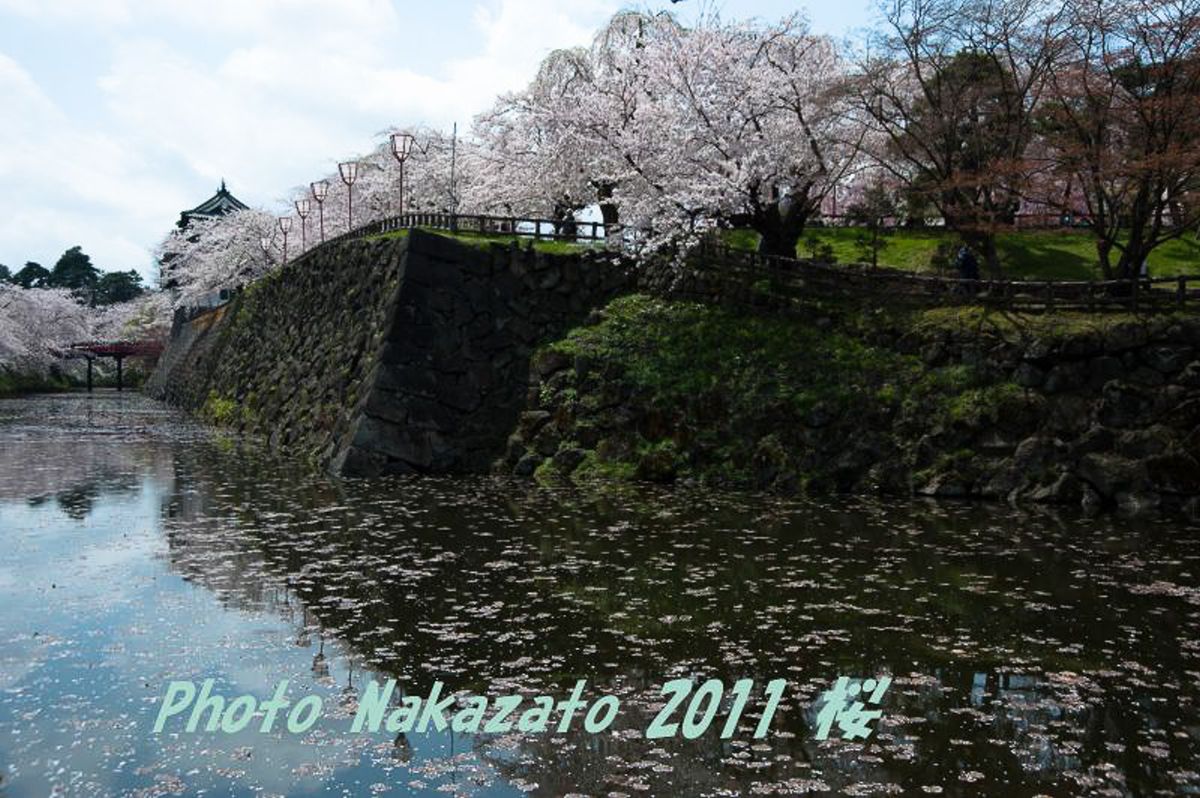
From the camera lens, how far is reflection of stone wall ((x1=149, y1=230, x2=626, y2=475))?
965 inches

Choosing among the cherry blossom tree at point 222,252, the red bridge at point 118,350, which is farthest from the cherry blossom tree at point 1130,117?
the red bridge at point 118,350

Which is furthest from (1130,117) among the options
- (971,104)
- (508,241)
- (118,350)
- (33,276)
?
(33,276)

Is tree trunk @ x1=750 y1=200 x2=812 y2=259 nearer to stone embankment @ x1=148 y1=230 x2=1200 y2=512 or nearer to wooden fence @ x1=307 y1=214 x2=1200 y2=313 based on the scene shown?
wooden fence @ x1=307 y1=214 x2=1200 y2=313

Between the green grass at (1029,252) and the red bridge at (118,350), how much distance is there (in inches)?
2407

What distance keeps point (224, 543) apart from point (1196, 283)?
85.7 ft

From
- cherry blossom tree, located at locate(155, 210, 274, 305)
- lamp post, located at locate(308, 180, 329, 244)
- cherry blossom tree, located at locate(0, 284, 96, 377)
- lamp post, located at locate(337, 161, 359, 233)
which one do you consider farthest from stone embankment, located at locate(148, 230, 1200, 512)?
cherry blossom tree, located at locate(0, 284, 96, 377)

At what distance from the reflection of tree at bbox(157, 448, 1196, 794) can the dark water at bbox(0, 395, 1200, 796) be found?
0.14 feet

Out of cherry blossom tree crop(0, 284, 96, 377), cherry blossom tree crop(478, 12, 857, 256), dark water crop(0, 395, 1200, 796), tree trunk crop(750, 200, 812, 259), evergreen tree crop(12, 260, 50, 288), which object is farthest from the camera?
evergreen tree crop(12, 260, 50, 288)

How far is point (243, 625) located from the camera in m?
10.3

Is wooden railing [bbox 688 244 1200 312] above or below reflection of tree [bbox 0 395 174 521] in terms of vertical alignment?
above

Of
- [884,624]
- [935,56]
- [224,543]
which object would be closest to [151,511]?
[224,543]

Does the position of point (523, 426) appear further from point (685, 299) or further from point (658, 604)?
point (658, 604)

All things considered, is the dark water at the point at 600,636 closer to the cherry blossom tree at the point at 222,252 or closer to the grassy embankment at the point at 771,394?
the grassy embankment at the point at 771,394

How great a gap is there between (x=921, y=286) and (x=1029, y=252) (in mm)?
12387
